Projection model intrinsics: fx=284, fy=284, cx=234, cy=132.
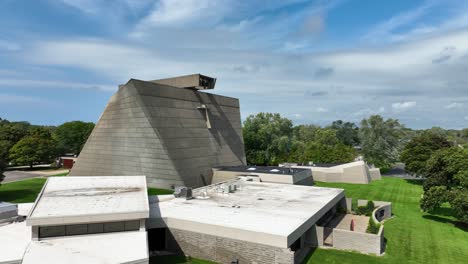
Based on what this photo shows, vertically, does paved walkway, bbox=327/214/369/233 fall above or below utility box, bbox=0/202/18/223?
below

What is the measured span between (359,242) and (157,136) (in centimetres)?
1973

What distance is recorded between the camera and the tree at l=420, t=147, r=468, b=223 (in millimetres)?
24344

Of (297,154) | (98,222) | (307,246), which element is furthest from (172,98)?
(297,154)

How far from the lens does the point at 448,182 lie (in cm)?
2911

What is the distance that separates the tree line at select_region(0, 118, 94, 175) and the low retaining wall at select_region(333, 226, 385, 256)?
37.4 m

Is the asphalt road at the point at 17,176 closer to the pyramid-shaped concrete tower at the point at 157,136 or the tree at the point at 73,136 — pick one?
the pyramid-shaped concrete tower at the point at 157,136

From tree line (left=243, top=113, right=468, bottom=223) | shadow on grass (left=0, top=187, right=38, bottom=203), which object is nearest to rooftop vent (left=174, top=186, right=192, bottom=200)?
shadow on grass (left=0, top=187, right=38, bottom=203)

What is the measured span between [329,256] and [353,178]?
33055 millimetres

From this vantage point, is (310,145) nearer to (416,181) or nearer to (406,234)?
(416,181)

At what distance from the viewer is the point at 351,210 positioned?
28828mm

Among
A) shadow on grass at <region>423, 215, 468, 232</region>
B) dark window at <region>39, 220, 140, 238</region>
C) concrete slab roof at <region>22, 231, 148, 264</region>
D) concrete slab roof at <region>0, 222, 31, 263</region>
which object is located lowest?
shadow on grass at <region>423, 215, 468, 232</region>

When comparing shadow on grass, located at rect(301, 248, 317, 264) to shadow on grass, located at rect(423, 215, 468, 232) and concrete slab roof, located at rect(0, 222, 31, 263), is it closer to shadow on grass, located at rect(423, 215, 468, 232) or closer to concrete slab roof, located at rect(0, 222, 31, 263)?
concrete slab roof, located at rect(0, 222, 31, 263)

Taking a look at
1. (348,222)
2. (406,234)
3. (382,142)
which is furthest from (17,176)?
(382,142)

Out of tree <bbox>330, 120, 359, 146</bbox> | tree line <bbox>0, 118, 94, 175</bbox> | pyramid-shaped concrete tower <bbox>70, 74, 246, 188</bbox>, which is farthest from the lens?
tree <bbox>330, 120, 359, 146</bbox>
